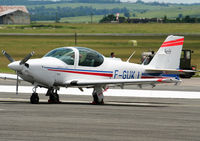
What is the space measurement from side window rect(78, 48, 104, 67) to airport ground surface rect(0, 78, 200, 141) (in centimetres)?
231

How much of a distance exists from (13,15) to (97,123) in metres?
174

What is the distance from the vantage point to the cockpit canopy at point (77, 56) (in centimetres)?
1831

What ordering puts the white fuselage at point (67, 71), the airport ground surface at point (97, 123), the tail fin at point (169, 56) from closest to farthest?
the airport ground surface at point (97, 123), the white fuselage at point (67, 71), the tail fin at point (169, 56)

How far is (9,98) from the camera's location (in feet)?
67.7

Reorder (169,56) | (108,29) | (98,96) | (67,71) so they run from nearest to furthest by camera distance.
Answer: (67,71), (98,96), (169,56), (108,29)

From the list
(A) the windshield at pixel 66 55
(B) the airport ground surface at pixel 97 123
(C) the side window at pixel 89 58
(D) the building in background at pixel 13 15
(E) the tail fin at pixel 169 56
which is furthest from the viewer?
(D) the building in background at pixel 13 15

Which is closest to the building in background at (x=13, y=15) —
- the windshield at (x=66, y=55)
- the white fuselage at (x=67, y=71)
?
the white fuselage at (x=67, y=71)

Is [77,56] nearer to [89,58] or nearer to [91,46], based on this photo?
[89,58]

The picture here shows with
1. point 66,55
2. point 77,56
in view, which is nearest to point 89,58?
point 77,56

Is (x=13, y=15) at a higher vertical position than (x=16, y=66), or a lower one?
lower

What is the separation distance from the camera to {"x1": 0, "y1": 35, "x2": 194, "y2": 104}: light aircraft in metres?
17.7

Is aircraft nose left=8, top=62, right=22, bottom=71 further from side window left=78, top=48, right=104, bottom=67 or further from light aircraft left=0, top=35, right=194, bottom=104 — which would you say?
→ side window left=78, top=48, right=104, bottom=67

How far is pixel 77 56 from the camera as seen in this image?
60.2 ft

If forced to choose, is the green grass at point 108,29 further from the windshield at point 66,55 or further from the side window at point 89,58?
the windshield at point 66,55
